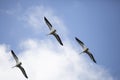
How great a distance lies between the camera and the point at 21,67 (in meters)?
88.8

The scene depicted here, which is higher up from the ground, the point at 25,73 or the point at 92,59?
the point at 25,73

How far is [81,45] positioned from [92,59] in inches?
210

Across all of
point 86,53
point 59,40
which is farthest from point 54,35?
point 86,53

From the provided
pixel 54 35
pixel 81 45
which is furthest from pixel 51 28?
pixel 81 45

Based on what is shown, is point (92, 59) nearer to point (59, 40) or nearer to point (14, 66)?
point (59, 40)

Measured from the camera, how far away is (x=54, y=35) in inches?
3403

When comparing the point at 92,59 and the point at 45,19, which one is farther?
the point at 92,59

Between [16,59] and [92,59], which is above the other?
[16,59]

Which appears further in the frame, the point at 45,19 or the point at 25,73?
the point at 25,73

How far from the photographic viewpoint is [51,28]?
85.1 meters

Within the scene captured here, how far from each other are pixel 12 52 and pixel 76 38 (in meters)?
14.3

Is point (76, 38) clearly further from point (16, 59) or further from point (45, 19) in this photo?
point (16, 59)

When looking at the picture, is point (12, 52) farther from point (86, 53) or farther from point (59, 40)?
point (86, 53)

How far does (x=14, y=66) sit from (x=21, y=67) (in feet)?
6.85
